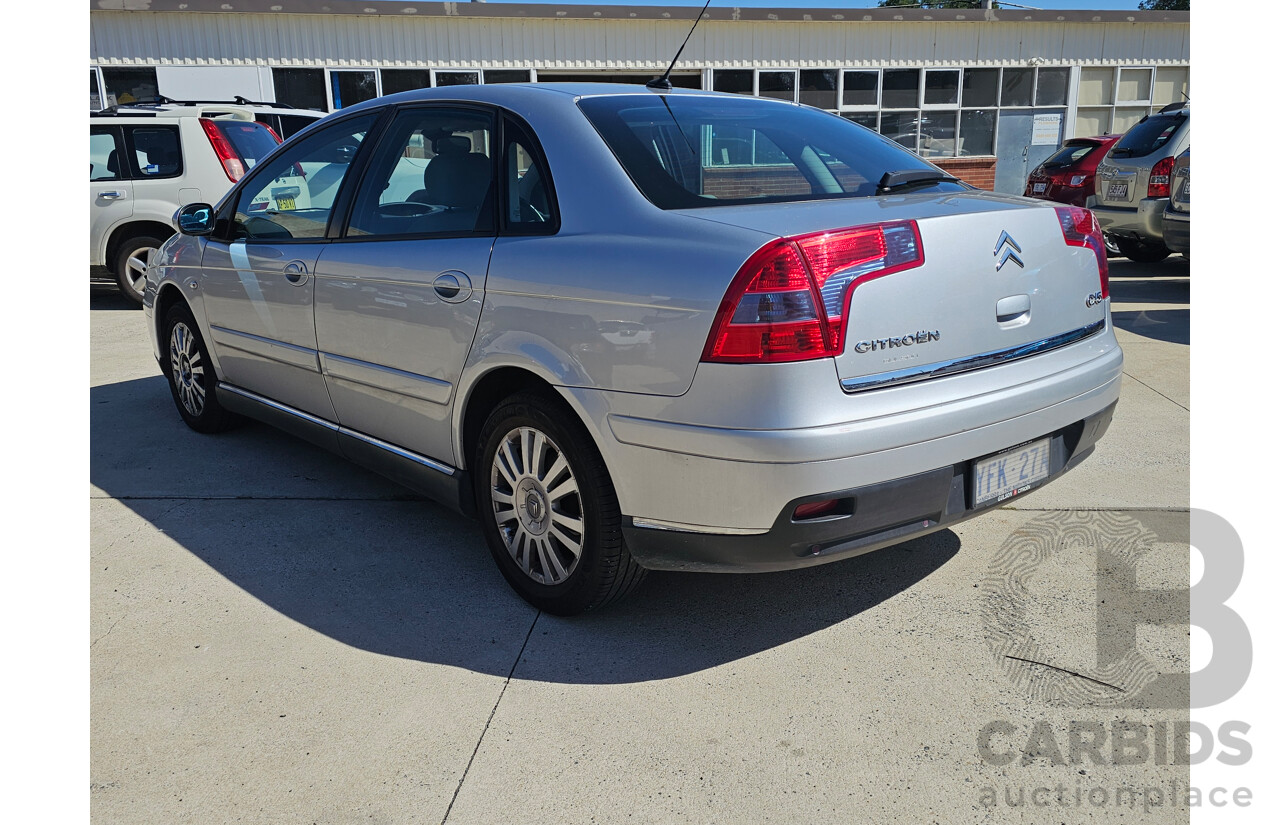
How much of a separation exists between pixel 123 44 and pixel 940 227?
16.5 m

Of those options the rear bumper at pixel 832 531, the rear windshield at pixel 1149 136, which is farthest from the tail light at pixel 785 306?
the rear windshield at pixel 1149 136

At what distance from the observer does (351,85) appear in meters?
16.0

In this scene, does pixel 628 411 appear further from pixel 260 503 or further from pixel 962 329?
pixel 260 503

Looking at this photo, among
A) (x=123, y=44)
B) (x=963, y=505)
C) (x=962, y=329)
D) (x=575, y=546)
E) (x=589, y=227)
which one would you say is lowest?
(x=575, y=546)

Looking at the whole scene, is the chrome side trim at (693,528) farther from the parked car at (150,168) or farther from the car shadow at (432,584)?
the parked car at (150,168)

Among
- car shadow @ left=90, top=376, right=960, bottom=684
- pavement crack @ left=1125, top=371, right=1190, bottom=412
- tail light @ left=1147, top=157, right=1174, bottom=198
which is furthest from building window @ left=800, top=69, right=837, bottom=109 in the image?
car shadow @ left=90, top=376, right=960, bottom=684

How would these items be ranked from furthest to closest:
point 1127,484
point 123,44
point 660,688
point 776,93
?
point 776,93 < point 123,44 < point 1127,484 < point 660,688

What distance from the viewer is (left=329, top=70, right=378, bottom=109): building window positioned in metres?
16.0

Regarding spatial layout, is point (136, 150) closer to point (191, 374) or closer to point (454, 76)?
point (191, 374)

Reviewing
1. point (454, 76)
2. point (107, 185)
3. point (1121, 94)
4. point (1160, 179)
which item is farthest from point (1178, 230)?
point (1121, 94)

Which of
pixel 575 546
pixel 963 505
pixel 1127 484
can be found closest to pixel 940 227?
pixel 963 505

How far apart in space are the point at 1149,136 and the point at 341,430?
9407mm

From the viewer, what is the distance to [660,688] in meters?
2.72

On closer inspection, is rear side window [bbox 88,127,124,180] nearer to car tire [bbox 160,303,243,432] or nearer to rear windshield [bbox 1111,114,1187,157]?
car tire [bbox 160,303,243,432]
